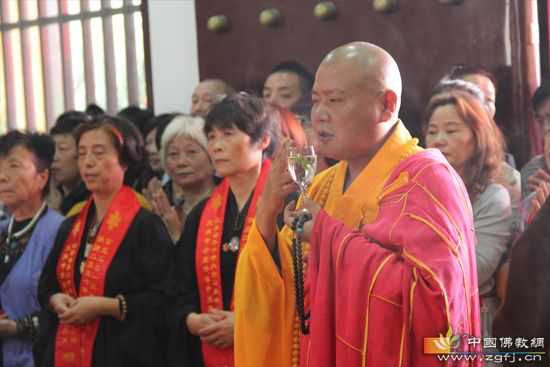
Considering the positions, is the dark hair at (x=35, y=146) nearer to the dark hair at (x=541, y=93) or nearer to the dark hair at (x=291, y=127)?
the dark hair at (x=291, y=127)

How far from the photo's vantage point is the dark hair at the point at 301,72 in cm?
390

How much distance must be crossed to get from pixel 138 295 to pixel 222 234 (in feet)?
1.52

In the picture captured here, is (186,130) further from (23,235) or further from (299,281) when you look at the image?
(299,281)

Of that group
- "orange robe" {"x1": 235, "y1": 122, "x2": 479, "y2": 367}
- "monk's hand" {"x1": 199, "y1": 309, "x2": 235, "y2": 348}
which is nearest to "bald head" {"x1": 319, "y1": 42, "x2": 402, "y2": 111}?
"orange robe" {"x1": 235, "y1": 122, "x2": 479, "y2": 367}

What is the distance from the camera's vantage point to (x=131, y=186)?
3.88 metres

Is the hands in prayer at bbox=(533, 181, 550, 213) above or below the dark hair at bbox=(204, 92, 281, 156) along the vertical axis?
below

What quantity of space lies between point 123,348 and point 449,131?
1.40 meters

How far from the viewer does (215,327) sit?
3.02 meters

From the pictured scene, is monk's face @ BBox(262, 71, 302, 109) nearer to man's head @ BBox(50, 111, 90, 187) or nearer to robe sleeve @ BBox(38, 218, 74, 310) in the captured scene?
man's head @ BBox(50, 111, 90, 187)

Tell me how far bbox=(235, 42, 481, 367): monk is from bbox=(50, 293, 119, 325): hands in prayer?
1105 mm

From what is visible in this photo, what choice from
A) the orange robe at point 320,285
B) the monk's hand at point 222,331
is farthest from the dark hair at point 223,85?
the orange robe at point 320,285

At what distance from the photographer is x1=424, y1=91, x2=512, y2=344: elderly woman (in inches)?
117

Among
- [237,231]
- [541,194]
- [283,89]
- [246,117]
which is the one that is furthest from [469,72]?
[237,231]

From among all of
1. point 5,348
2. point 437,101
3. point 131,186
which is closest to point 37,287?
point 5,348
